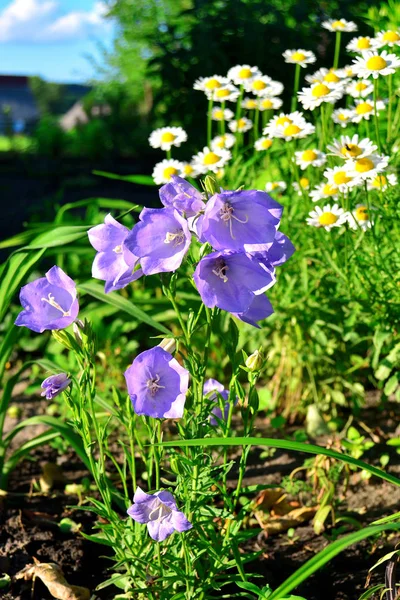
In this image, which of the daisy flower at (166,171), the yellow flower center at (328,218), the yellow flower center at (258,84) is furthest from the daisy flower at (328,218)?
the yellow flower center at (258,84)

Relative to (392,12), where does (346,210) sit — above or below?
below

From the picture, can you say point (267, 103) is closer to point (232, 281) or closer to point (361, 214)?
point (361, 214)

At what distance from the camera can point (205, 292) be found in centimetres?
119

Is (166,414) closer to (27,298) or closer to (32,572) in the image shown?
(27,298)

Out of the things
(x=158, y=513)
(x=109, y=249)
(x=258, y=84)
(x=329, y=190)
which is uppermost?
(x=109, y=249)

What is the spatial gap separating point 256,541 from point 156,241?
1184mm

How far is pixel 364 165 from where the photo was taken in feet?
6.68

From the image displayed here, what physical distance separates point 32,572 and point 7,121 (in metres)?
12.1

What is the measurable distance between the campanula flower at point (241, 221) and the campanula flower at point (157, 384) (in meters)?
0.27

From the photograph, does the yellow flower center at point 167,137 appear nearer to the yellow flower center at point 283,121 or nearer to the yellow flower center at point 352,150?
the yellow flower center at point 283,121

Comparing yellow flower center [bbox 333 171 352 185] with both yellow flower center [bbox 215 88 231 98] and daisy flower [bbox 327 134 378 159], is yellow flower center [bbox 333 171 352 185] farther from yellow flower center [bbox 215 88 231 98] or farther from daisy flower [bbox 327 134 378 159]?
yellow flower center [bbox 215 88 231 98]

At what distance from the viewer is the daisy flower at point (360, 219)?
7.38ft

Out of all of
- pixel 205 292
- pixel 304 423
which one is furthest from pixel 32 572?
pixel 304 423

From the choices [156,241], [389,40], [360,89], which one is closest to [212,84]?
[360,89]
